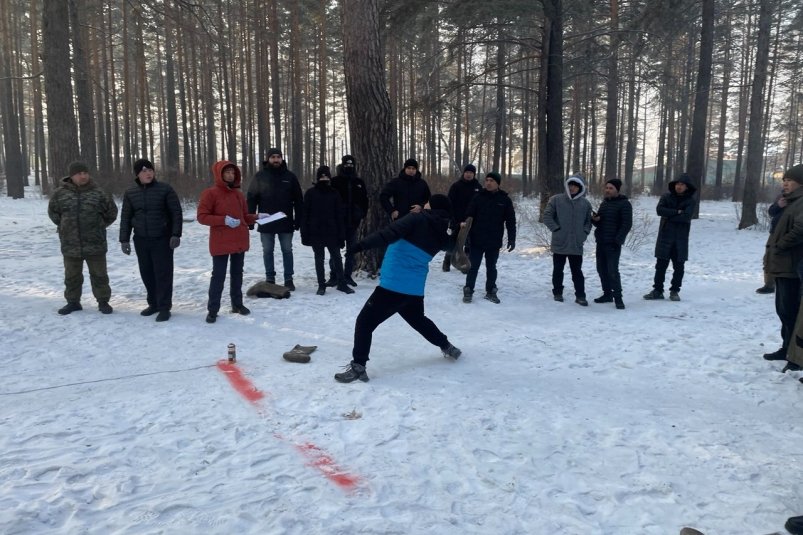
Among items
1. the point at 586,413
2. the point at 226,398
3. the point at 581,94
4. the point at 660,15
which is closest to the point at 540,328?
the point at 586,413

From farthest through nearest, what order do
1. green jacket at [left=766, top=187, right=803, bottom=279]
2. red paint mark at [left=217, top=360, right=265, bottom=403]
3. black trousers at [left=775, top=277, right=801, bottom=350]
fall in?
1. black trousers at [left=775, top=277, right=801, bottom=350]
2. green jacket at [left=766, top=187, right=803, bottom=279]
3. red paint mark at [left=217, top=360, right=265, bottom=403]

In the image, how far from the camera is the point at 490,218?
8266 millimetres

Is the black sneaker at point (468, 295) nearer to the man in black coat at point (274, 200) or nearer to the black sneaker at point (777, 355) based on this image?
the man in black coat at point (274, 200)

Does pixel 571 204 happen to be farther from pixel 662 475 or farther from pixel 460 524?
pixel 460 524

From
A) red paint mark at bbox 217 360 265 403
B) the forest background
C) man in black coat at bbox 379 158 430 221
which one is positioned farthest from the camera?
the forest background

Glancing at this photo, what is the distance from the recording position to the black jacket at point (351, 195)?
338 inches

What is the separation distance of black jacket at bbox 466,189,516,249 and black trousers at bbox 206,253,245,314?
3.38m

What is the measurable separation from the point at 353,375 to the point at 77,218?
4301 millimetres

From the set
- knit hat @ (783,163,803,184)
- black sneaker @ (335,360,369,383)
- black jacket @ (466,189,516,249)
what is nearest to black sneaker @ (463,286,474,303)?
black jacket @ (466,189,516,249)

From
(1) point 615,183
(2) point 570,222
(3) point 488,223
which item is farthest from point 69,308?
(1) point 615,183

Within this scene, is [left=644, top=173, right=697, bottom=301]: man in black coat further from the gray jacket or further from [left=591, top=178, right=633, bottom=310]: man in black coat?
the gray jacket

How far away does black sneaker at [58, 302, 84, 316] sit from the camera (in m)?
6.89

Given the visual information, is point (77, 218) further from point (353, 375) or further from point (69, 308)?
point (353, 375)

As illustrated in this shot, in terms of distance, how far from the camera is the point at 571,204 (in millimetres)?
8336
